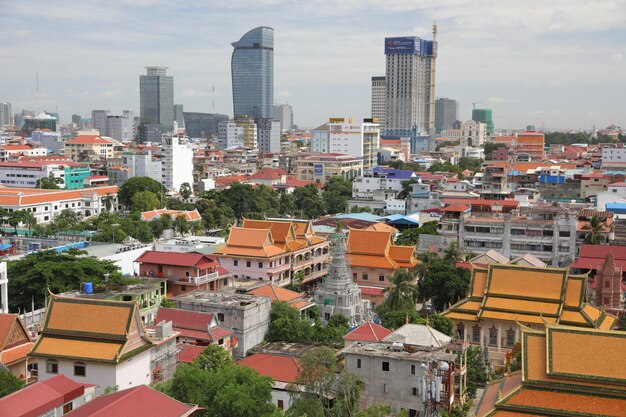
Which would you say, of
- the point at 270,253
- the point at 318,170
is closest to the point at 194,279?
the point at 270,253

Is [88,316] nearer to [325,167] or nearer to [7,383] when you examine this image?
[7,383]

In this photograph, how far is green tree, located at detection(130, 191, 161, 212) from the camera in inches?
2906

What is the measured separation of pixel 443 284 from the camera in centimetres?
3750

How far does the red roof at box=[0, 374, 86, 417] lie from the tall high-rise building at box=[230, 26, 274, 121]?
551 feet

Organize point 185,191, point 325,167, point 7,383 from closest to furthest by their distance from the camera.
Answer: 1. point 7,383
2. point 185,191
3. point 325,167

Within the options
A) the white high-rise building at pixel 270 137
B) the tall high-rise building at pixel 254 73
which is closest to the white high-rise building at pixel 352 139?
the white high-rise building at pixel 270 137

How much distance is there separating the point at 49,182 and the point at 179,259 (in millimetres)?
52898

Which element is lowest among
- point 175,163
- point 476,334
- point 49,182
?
point 476,334

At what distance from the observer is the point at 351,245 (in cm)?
4428

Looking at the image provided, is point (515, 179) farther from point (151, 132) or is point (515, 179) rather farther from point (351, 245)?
point (151, 132)

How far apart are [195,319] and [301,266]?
16.3 m

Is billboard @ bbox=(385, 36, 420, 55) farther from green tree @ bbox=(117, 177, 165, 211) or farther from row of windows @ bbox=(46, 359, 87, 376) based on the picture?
row of windows @ bbox=(46, 359, 87, 376)

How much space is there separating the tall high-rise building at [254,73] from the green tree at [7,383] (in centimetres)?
16713

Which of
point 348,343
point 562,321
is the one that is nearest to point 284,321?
point 348,343
